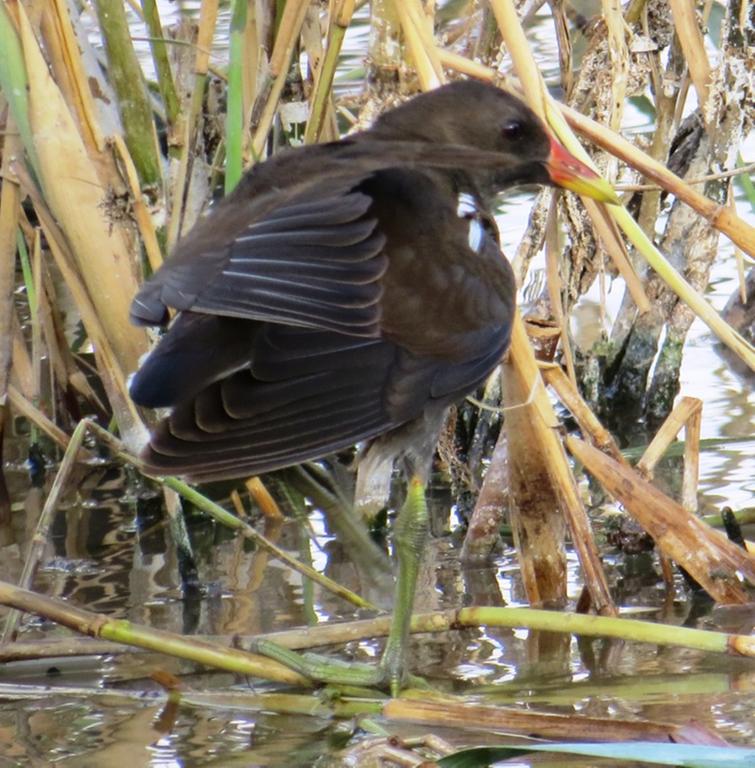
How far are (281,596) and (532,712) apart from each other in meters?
0.92

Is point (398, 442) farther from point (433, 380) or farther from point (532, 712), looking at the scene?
point (532, 712)

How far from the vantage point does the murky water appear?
2.27 meters

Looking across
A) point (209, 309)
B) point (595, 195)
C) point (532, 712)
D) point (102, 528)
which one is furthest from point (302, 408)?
point (102, 528)

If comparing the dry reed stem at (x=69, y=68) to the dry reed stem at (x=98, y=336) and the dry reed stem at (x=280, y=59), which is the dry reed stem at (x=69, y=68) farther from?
the dry reed stem at (x=280, y=59)

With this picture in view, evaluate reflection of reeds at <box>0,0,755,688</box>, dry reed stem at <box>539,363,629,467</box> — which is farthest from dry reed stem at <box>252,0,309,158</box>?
dry reed stem at <box>539,363,629,467</box>

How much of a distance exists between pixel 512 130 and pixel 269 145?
86 centimetres

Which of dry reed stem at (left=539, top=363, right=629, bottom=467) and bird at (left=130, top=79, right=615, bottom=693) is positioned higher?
bird at (left=130, top=79, right=615, bottom=693)

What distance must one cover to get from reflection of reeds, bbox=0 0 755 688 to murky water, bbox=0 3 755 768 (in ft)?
0.55

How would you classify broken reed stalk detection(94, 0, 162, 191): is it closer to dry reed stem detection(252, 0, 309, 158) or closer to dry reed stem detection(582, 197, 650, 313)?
dry reed stem detection(252, 0, 309, 158)

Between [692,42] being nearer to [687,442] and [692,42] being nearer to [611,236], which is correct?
[611,236]

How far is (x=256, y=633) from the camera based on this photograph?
2771 mm

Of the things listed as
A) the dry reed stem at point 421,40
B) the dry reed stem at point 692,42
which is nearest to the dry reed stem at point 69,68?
the dry reed stem at point 421,40

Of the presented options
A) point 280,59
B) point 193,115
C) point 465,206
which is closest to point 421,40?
point 465,206

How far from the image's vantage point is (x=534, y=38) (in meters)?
5.53
